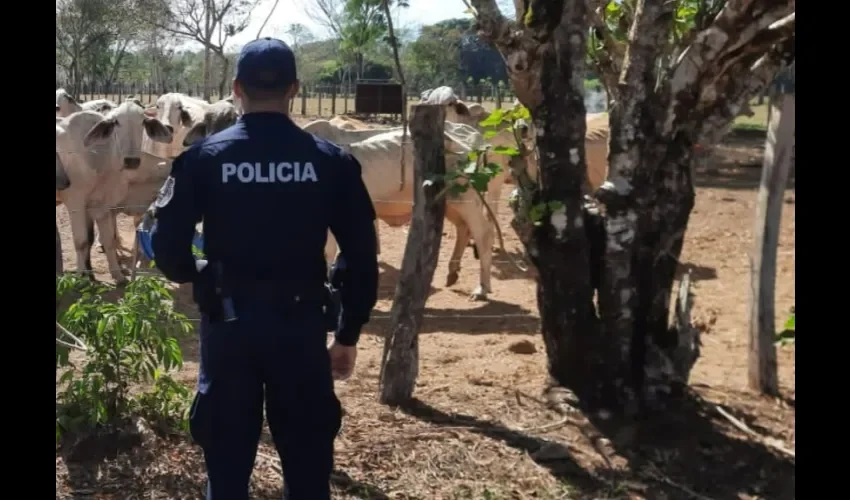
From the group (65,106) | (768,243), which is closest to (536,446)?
(768,243)

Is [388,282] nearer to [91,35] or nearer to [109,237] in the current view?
[109,237]

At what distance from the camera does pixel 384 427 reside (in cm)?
542

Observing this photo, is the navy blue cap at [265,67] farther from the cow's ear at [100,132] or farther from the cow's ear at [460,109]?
the cow's ear at [460,109]

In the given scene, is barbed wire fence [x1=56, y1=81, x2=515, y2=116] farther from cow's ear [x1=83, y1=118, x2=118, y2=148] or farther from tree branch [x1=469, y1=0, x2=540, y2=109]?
cow's ear [x1=83, y1=118, x2=118, y2=148]

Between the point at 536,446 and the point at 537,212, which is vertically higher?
the point at 537,212

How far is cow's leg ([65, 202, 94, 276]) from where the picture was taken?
973 centimetres

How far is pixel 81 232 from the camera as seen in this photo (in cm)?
979

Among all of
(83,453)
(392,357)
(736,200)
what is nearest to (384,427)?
(392,357)

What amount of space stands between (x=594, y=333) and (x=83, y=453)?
278 cm

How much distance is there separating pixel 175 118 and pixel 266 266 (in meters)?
10.1

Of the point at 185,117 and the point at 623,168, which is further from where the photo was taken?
the point at 185,117

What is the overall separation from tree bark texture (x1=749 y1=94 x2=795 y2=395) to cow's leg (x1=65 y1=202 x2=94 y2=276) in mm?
6431

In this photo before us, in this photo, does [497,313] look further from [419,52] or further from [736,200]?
[419,52]

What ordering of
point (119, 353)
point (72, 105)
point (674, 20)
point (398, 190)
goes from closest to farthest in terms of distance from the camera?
point (119, 353), point (674, 20), point (398, 190), point (72, 105)
